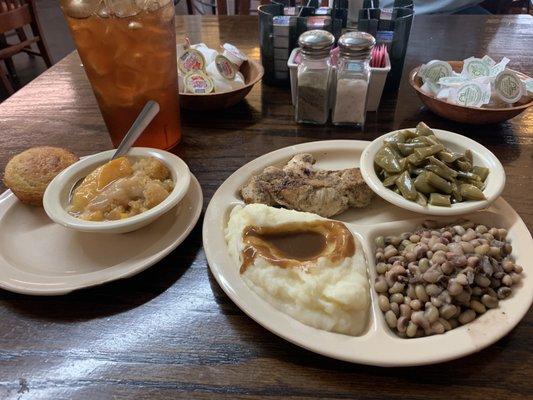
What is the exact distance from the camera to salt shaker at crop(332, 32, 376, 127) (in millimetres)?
1846

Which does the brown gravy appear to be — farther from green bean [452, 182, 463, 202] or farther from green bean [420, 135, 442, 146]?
green bean [420, 135, 442, 146]

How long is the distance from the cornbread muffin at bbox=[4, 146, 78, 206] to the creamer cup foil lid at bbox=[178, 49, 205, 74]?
0.85 metres

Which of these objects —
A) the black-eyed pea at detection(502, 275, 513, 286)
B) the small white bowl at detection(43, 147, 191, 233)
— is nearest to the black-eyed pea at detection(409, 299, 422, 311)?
the black-eyed pea at detection(502, 275, 513, 286)

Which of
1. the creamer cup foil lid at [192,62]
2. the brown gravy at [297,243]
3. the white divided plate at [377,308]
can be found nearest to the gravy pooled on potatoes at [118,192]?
the white divided plate at [377,308]

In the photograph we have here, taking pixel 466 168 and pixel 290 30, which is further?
pixel 290 30

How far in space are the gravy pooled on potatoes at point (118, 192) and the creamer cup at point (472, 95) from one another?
1.38 metres

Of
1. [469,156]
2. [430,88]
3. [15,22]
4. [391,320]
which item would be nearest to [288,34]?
[430,88]

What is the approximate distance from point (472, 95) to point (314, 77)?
731 millimetres

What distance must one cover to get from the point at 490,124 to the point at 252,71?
48.9 inches

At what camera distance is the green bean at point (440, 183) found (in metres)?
1.40

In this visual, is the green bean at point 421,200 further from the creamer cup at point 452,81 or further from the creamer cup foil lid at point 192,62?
the creamer cup foil lid at point 192,62

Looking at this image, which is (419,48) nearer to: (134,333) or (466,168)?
(466,168)

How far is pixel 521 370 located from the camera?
101 cm

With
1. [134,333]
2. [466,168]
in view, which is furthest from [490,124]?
[134,333]
